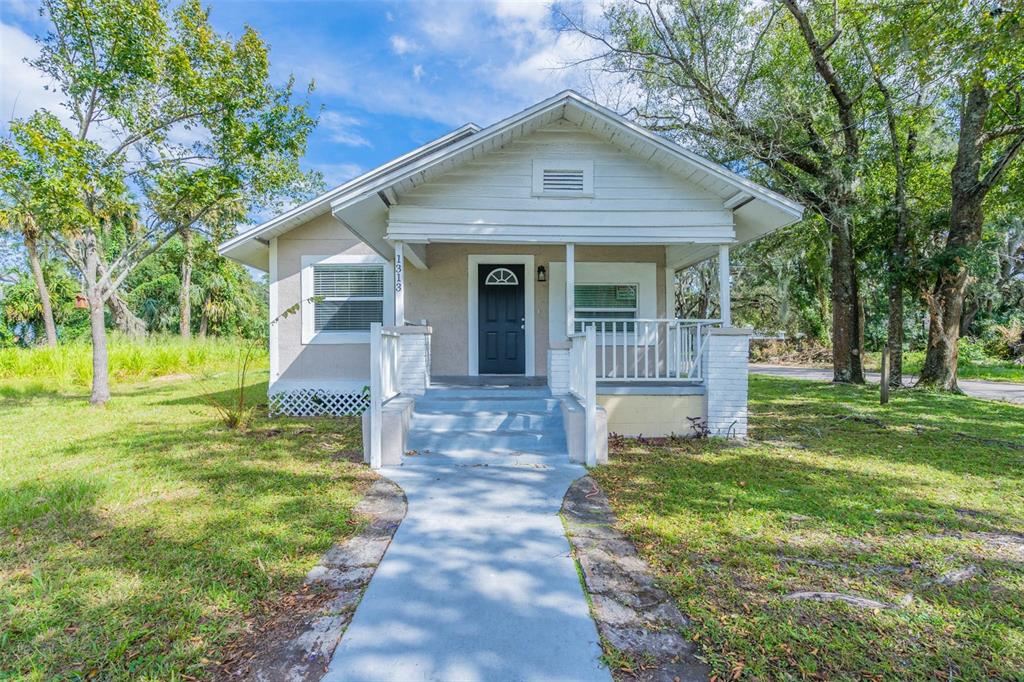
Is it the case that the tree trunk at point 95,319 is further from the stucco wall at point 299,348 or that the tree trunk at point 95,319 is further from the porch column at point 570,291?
the porch column at point 570,291

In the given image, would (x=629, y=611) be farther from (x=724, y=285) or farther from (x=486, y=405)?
(x=724, y=285)

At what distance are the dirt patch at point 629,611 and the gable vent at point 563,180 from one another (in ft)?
16.1

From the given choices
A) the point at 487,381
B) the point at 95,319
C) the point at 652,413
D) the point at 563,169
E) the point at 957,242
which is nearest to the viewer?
the point at 652,413

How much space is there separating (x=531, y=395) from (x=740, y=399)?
2.91m

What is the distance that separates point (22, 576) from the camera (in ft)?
9.60

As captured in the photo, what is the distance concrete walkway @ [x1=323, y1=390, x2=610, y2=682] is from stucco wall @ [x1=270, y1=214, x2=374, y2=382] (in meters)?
4.06

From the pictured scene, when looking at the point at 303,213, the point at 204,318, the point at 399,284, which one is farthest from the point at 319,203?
the point at 204,318

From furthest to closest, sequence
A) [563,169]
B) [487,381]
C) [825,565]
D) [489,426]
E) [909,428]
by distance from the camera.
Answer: [487,381]
[909,428]
[563,169]
[489,426]
[825,565]

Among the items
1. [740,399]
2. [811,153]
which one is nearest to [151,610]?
[740,399]

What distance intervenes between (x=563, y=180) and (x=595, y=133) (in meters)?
0.85

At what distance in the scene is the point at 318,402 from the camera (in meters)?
8.76

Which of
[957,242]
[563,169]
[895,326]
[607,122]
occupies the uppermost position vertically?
[607,122]

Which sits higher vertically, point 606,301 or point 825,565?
point 606,301

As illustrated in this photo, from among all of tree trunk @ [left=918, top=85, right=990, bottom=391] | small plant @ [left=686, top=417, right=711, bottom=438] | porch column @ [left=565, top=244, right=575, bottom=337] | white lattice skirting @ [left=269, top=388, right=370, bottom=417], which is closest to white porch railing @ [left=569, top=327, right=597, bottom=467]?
porch column @ [left=565, top=244, right=575, bottom=337]
